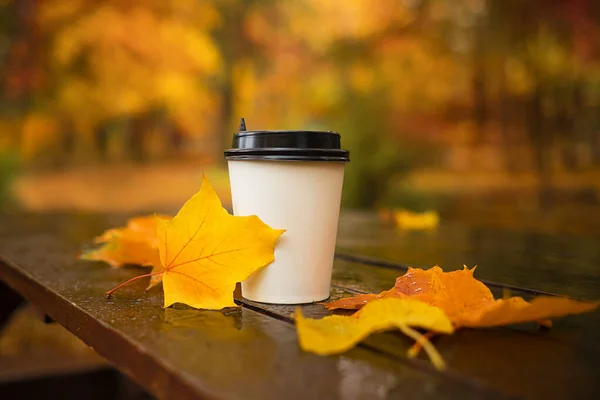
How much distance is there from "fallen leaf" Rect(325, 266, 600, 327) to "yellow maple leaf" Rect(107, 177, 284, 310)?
0.30ft

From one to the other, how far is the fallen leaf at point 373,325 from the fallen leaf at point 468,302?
1.8 inches

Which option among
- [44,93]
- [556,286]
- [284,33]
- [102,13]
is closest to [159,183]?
[44,93]

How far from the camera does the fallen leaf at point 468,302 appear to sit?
1.26 ft

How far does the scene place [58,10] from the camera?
345cm

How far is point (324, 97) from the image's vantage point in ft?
13.6

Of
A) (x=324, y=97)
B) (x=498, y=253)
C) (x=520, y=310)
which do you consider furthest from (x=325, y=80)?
(x=520, y=310)

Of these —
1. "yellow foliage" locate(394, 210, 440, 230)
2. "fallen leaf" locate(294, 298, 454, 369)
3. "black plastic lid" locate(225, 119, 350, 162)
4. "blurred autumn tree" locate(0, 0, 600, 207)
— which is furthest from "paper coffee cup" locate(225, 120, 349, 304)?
"blurred autumn tree" locate(0, 0, 600, 207)

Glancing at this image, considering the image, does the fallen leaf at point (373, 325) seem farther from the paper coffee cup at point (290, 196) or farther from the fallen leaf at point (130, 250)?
the fallen leaf at point (130, 250)

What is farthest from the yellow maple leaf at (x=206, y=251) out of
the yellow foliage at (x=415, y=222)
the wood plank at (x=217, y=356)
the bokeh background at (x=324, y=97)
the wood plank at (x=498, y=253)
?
the bokeh background at (x=324, y=97)

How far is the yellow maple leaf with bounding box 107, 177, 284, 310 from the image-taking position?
0.47m

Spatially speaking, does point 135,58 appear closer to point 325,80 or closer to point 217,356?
point 325,80

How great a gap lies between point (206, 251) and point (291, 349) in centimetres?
15

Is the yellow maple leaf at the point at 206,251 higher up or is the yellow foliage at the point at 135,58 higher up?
the yellow foliage at the point at 135,58

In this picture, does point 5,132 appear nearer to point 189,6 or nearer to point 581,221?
point 189,6
